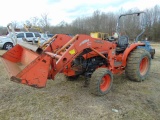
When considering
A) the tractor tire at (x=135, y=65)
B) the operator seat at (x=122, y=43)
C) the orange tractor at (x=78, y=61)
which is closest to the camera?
the orange tractor at (x=78, y=61)

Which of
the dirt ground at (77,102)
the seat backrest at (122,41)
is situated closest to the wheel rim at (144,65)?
the dirt ground at (77,102)

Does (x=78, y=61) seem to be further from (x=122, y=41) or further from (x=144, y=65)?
(x=144, y=65)

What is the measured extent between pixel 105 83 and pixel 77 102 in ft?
3.25

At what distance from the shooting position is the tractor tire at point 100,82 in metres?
4.37

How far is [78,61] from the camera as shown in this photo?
5.03 meters

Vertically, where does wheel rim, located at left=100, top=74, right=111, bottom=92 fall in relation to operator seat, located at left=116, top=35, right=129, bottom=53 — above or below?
below

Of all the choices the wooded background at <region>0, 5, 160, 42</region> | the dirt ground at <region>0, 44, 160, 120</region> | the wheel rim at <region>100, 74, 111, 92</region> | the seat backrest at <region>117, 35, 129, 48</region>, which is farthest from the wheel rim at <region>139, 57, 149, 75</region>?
the wooded background at <region>0, 5, 160, 42</region>

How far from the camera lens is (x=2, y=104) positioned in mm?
4121

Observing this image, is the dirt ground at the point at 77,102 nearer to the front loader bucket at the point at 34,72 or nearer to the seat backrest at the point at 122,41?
the front loader bucket at the point at 34,72

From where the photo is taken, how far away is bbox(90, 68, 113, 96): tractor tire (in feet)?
14.3

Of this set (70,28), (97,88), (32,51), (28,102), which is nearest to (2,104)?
(28,102)

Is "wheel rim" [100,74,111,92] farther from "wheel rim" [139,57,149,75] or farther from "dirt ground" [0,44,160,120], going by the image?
"wheel rim" [139,57,149,75]

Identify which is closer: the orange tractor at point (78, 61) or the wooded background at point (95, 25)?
the orange tractor at point (78, 61)

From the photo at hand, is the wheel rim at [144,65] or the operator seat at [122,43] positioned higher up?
the operator seat at [122,43]
